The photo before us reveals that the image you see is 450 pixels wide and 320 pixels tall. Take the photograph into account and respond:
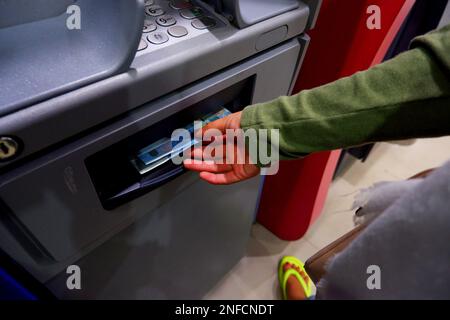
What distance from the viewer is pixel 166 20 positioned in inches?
18.3

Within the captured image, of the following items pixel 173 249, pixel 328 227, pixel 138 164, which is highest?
pixel 138 164

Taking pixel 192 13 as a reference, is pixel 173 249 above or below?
below

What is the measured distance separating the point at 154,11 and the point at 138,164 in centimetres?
→ 23

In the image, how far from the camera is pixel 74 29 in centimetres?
40

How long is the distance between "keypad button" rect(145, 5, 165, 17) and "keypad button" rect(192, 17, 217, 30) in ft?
0.18

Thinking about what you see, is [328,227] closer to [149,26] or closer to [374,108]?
[374,108]

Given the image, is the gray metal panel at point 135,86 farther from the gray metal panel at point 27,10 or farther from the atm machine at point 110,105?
the gray metal panel at point 27,10

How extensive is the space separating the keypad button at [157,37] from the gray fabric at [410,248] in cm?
36

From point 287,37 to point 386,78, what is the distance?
0.22 meters

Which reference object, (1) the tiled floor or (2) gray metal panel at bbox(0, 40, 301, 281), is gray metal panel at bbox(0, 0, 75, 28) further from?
(1) the tiled floor

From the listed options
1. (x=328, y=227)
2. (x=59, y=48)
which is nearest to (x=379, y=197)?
(x=59, y=48)

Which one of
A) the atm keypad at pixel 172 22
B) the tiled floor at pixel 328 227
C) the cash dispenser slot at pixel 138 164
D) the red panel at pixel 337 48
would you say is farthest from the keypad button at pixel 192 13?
the tiled floor at pixel 328 227

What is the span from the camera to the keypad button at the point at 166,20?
1.50ft

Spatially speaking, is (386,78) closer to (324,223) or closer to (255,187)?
(255,187)
